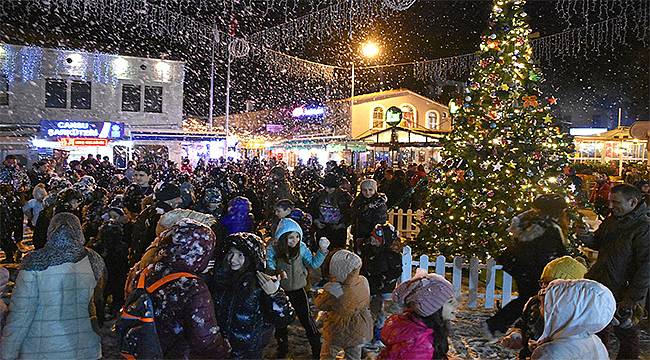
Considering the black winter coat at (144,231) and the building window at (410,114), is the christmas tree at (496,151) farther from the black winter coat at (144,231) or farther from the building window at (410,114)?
the building window at (410,114)

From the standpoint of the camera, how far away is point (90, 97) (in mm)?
30094

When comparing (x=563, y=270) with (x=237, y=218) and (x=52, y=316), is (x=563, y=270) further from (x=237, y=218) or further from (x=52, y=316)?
(x=52, y=316)

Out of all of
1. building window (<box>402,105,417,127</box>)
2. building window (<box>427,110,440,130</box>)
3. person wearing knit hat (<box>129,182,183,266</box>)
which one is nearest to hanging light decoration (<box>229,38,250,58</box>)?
person wearing knit hat (<box>129,182,183,266</box>)

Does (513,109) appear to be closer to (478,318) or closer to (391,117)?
(478,318)

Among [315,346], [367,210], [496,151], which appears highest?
[496,151]

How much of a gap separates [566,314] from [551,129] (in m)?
7.26

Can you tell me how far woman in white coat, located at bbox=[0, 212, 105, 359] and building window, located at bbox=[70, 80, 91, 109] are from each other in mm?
28666

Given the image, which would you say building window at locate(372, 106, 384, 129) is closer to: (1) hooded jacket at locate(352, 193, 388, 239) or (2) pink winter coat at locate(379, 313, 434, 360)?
(1) hooded jacket at locate(352, 193, 388, 239)

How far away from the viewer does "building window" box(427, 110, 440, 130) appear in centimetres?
4044

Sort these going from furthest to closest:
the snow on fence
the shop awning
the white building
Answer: the white building → the shop awning → the snow on fence

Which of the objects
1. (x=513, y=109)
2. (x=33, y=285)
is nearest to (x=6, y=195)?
(x=33, y=285)

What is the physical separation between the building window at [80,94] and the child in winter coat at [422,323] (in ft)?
99.6

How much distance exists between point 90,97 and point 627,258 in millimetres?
30221

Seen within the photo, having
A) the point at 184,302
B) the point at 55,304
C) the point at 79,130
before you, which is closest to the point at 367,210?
the point at 55,304
